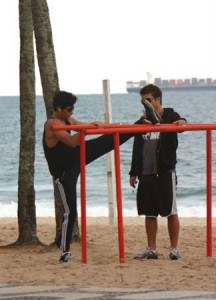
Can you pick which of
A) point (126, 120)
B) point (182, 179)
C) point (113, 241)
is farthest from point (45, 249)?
point (126, 120)

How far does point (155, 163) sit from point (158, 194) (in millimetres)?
283

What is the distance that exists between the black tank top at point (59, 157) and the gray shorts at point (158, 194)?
2.45ft

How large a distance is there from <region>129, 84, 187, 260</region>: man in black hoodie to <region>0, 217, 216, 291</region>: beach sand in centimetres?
48

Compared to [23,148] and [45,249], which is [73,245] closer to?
[45,249]

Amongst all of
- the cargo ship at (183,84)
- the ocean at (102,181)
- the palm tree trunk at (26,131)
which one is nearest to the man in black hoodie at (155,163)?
the palm tree trunk at (26,131)

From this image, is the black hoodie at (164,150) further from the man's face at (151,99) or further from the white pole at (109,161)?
the white pole at (109,161)

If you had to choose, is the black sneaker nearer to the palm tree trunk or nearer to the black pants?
the black pants

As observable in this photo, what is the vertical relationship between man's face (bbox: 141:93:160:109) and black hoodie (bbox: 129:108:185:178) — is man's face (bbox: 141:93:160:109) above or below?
above

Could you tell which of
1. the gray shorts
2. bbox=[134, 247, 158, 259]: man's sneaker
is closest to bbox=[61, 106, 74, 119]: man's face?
the gray shorts

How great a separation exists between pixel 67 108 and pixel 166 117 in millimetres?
951

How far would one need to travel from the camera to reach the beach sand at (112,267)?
842cm

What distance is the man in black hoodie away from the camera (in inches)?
374

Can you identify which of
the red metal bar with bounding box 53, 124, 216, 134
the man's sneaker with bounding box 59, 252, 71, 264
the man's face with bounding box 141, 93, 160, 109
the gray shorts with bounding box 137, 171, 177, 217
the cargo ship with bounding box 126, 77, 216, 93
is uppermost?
the man's face with bounding box 141, 93, 160, 109

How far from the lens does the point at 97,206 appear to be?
26.2m
